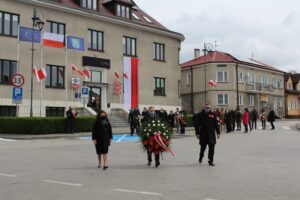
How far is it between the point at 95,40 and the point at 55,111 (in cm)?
727

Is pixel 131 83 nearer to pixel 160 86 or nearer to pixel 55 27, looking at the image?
pixel 160 86

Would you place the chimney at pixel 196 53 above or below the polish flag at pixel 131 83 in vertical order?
above

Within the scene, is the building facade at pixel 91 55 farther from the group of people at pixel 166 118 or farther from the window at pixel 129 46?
the group of people at pixel 166 118

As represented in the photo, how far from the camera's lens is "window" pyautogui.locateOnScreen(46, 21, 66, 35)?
35.3m

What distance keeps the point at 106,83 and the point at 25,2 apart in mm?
9490

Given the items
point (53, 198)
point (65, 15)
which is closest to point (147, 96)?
point (65, 15)

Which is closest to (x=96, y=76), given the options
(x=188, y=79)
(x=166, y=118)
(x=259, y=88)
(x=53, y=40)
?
(x=53, y=40)

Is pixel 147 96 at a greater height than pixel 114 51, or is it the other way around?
pixel 114 51

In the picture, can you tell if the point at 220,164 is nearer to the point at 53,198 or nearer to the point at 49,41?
the point at 53,198

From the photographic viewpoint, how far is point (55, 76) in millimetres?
35750

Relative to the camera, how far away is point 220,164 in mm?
13312

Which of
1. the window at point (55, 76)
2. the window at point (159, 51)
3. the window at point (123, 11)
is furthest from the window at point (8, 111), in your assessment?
the window at point (159, 51)

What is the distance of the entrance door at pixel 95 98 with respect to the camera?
38656 millimetres

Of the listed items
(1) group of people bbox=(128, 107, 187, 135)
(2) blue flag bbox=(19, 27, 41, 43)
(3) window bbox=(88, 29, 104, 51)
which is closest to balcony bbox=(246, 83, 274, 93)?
(3) window bbox=(88, 29, 104, 51)
